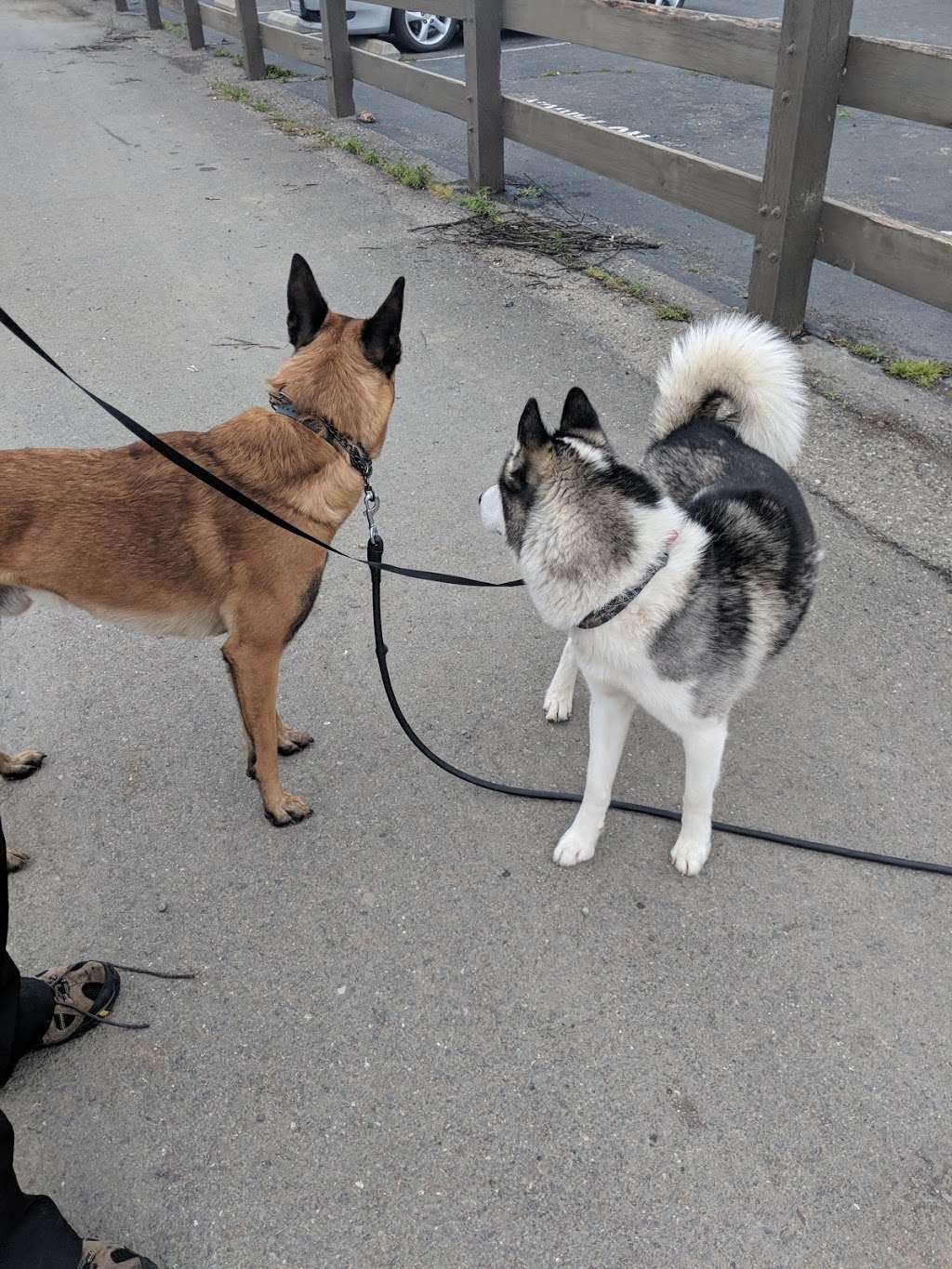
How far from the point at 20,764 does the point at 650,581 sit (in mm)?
2075

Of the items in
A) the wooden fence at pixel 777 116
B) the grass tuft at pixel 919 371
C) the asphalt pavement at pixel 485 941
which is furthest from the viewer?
the grass tuft at pixel 919 371

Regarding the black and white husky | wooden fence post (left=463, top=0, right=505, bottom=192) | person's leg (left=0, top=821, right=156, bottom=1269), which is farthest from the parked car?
person's leg (left=0, top=821, right=156, bottom=1269)

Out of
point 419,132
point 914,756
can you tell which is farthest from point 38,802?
point 419,132

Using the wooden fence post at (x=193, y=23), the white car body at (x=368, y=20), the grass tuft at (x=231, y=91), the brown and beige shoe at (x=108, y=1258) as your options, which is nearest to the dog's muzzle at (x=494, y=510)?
the brown and beige shoe at (x=108, y=1258)

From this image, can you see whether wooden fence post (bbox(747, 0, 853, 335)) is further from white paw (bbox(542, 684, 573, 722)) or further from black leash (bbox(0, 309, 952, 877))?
black leash (bbox(0, 309, 952, 877))

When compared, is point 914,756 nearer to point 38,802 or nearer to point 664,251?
point 38,802

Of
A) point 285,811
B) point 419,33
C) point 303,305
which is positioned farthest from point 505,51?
point 285,811

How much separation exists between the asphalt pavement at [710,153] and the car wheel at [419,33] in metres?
0.28

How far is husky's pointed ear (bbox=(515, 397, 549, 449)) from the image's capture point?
223cm

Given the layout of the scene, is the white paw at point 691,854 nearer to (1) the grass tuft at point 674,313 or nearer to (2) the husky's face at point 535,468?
(2) the husky's face at point 535,468

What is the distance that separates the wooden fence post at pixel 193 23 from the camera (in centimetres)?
1379

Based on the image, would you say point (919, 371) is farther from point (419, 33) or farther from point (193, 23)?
point (193, 23)

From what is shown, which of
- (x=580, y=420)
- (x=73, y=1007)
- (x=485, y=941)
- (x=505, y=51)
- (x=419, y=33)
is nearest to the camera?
(x=73, y=1007)

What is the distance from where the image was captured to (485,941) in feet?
7.98
